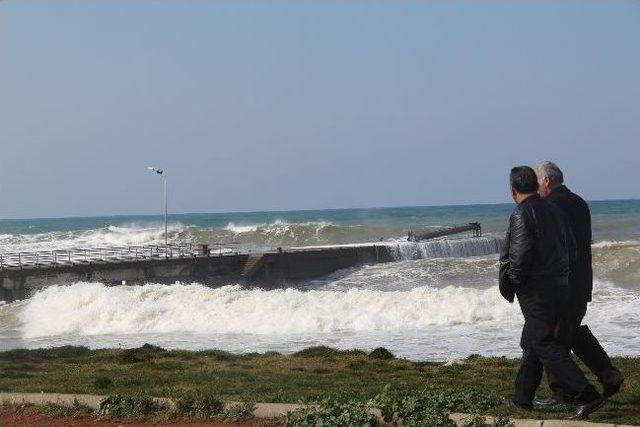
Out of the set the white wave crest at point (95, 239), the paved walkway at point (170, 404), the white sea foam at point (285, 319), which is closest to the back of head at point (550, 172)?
the paved walkway at point (170, 404)

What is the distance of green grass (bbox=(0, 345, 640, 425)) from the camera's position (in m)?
9.19

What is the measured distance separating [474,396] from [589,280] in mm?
1329

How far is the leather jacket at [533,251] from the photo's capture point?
24.0 ft

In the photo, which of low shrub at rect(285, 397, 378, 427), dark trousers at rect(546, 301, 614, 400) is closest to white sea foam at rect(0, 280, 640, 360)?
dark trousers at rect(546, 301, 614, 400)

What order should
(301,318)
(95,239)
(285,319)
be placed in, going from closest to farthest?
(301,318) → (285,319) → (95,239)

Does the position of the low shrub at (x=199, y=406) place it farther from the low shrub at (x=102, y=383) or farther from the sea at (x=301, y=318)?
the sea at (x=301, y=318)

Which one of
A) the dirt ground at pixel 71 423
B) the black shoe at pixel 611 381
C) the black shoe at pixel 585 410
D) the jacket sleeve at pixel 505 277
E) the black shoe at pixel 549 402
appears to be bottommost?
the dirt ground at pixel 71 423

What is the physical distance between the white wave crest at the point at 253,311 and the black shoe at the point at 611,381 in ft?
56.9

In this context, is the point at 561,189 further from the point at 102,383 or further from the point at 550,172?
the point at 102,383

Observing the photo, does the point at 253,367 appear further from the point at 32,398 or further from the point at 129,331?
the point at 129,331

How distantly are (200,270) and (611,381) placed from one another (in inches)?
1460

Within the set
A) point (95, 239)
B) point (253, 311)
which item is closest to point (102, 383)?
point (253, 311)

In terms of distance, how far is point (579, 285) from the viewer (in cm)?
785

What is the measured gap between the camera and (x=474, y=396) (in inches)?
311
